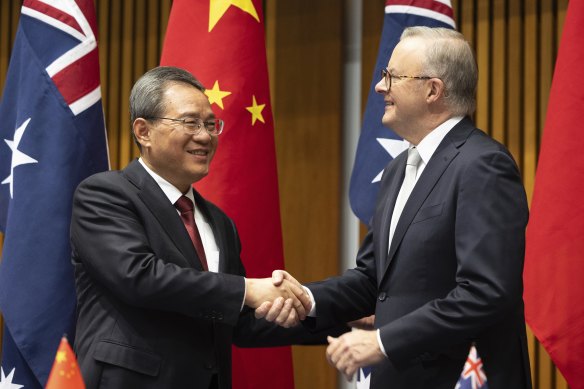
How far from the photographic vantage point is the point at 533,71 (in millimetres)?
4250

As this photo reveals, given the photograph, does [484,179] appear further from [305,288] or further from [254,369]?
[254,369]

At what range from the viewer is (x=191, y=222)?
2.88 m

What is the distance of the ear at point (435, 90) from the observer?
2645mm

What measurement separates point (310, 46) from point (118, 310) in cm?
239

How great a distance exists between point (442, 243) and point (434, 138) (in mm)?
350

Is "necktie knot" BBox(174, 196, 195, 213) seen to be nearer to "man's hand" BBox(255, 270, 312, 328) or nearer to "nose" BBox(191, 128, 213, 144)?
"nose" BBox(191, 128, 213, 144)

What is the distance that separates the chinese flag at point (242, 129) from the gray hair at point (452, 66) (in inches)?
44.9

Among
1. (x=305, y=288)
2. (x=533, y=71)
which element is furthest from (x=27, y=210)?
(x=533, y=71)

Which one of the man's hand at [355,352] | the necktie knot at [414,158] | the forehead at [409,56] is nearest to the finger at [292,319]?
the man's hand at [355,352]

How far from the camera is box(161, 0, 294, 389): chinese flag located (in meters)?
3.62

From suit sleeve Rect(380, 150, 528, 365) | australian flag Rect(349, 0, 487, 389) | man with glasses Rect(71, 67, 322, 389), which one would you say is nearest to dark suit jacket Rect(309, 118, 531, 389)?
suit sleeve Rect(380, 150, 528, 365)

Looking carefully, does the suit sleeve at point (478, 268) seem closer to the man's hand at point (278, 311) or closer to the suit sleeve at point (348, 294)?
the man's hand at point (278, 311)

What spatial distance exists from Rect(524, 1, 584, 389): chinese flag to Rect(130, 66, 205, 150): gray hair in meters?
1.28

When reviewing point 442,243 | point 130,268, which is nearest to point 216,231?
point 130,268
